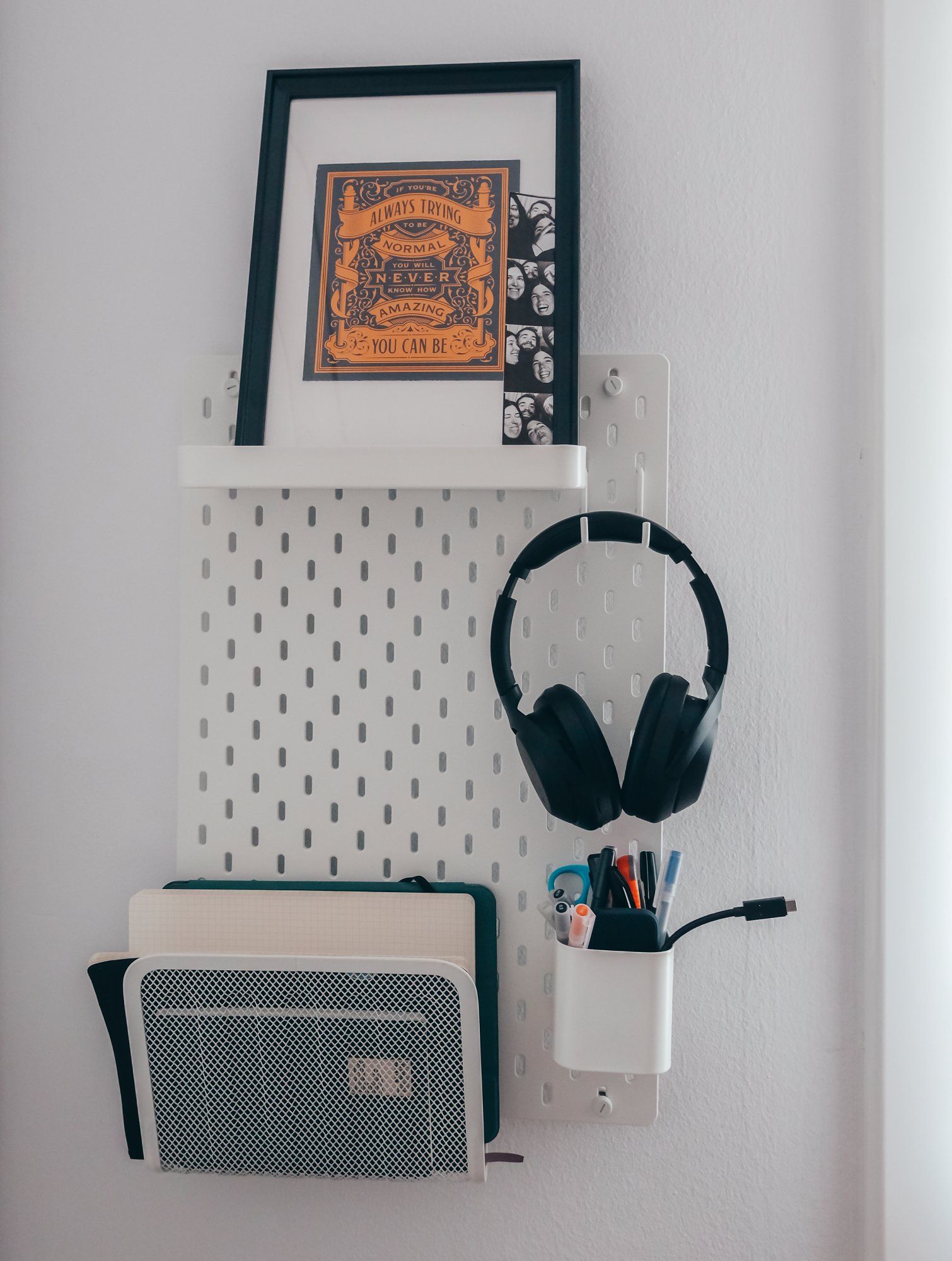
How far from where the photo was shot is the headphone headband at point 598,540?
2.16 ft

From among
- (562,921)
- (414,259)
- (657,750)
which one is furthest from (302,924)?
(414,259)

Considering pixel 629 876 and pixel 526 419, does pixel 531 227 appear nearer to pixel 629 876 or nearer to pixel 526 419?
pixel 526 419

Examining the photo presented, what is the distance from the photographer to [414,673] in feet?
2.41

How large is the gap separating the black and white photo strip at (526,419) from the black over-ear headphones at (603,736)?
7 cm

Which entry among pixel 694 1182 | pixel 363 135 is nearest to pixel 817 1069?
pixel 694 1182

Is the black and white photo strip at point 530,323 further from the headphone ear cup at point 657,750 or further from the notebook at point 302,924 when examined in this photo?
the notebook at point 302,924

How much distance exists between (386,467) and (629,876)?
1.21ft

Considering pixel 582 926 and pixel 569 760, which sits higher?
pixel 569 760

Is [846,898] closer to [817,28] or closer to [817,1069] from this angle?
[817,1069]

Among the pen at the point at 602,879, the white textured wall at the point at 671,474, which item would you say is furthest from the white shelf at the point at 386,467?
the pen at the point at 602,879

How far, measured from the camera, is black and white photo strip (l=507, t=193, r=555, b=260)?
677mm

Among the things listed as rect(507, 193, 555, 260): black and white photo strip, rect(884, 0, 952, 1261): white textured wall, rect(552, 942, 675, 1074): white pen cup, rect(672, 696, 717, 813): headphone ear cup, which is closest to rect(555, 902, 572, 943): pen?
rect(552, 942, 675, 1074): white pen cup

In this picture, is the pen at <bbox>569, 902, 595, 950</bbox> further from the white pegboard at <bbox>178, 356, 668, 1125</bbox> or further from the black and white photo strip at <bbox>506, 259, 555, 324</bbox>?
the black and white photo strip at <bbox>506, 259, 555, 324</bbox>

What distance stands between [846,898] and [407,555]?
478 mm
